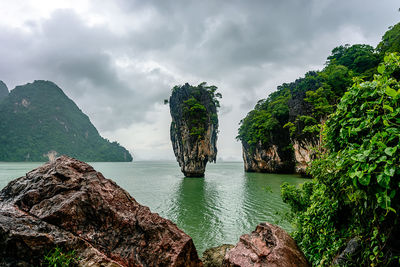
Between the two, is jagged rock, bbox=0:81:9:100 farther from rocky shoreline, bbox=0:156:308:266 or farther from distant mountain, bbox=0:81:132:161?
rocky shoreline, bbox=0:156:308:266

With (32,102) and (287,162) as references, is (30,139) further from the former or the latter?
(287,162)

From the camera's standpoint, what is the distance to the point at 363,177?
1576 millimetres

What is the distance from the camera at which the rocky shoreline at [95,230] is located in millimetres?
2525

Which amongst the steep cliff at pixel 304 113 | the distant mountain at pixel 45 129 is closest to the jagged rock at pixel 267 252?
the steep cliff at pixel 304 113

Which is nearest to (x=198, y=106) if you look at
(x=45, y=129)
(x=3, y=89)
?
(x=45, y=129)

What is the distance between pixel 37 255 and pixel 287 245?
387 cm

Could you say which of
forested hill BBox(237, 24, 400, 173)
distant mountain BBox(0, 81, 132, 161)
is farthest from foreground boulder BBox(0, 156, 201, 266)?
distant mountain BBox(0, 81, 132, 161)

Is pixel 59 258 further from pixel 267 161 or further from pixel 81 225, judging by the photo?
pixel 267 161

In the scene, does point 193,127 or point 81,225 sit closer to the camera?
point 81,225

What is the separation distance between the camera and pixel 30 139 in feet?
282

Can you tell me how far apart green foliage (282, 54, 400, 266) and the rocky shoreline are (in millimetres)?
819

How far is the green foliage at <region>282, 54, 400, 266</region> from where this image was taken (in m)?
1.56

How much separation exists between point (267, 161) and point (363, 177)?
106ft

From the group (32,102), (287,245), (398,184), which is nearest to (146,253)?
(287,245)
